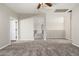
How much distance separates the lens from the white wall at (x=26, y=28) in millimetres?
7741

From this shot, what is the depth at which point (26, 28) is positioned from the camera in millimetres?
7832

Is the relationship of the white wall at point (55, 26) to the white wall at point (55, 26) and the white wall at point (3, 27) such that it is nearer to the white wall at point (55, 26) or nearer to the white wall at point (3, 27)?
the white wall at point (55, 26)

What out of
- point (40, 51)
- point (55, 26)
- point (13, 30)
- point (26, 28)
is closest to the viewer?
point (40, 51)

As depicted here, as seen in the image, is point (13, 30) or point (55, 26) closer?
point (13, 30)

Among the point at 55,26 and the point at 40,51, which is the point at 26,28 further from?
the point at 40,51

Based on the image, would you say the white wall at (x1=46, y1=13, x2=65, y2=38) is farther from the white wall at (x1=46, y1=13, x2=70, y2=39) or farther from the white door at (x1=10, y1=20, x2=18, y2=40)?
the white door at (x1=10, y1=20, x2=18, y2=40)

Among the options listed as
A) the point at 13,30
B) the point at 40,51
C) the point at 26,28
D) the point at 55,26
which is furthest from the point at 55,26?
the point at 40,51

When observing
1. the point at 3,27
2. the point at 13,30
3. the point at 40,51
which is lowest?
the point at 40,51

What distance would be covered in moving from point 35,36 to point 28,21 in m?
0.96

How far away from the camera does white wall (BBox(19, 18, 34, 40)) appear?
7741 millimetres

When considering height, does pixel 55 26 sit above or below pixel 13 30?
above

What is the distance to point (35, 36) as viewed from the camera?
7645 millimetres

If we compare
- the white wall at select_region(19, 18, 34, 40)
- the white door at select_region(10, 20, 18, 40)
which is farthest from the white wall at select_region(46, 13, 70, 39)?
the white door at select_region(10, 20, 18, 40)

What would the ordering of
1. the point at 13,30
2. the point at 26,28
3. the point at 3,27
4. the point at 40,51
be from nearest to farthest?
the point at 40,51, the point at 3,27, the point at 13,30, the point at 26,28
